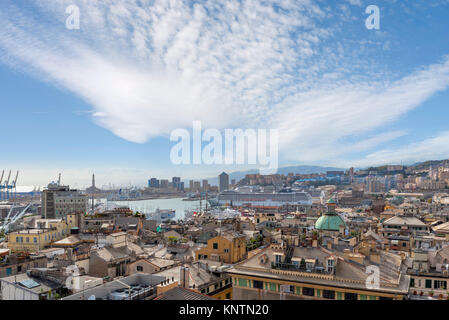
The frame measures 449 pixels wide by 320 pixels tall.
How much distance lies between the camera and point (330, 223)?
19047 millimetres

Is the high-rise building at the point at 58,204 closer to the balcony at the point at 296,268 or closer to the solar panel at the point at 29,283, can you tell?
the solar panel at the point at 29,283

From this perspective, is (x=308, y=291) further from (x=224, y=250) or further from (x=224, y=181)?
(x=224, y=181)

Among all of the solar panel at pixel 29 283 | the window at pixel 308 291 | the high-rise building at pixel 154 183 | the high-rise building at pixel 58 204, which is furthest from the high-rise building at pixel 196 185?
the window at pixel 308 291

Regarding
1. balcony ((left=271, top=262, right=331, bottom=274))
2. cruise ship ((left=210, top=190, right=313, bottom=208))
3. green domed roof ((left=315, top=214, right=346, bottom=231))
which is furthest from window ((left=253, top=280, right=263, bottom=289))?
cruise ship ((left=210, top=190, right=313, bottom=208))

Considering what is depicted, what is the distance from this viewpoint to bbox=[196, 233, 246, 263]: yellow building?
12.5 meters

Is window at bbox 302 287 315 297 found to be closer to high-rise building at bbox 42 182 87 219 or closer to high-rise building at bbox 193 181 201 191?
high-rise building at bbox 42 182 87 219

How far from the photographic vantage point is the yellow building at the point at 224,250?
1253 cm

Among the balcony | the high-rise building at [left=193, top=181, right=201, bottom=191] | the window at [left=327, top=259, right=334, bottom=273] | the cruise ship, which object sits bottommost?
the cruise ship

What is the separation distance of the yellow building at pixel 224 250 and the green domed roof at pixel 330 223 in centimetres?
770

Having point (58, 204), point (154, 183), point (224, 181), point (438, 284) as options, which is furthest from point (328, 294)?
point (154, 183)

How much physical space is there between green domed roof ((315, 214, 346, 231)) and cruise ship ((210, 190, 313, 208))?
56.3 metres

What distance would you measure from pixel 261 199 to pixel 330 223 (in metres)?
61.9
